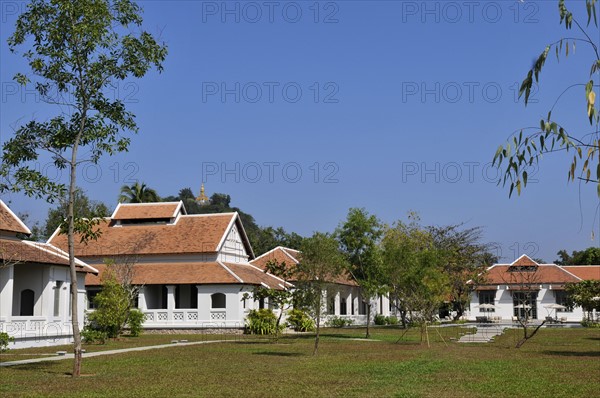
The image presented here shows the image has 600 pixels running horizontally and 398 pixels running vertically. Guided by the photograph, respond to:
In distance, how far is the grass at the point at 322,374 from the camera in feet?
52.5

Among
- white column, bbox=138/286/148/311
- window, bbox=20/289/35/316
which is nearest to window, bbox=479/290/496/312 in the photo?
white column, bbox=138/286/148/311

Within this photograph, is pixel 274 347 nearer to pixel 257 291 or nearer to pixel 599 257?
pixel 257 291

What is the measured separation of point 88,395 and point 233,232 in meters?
36.9

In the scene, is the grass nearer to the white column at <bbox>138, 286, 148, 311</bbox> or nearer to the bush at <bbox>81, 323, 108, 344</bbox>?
the bush at <bbox>81, 323, 108, 344</bbox>

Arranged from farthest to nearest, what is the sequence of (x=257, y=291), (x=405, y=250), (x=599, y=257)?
(x=599, y=257) → (x=257, y=291) → (x=405, y=250)

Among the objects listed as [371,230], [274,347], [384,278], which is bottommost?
[274,347]

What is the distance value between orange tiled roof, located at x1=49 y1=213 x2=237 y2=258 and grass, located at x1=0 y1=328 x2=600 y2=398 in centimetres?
2115

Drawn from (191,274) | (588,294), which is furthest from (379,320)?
(191,274)

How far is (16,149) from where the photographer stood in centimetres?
2112

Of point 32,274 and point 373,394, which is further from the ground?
point 32,274

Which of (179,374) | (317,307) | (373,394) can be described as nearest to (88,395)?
(179,374)

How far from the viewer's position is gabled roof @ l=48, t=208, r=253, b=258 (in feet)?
164

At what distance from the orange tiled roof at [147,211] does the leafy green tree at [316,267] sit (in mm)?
26572

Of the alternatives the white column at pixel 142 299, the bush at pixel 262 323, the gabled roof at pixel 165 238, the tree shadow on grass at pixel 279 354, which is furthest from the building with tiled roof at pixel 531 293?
the tree shadow on grass at pixel 279 354
